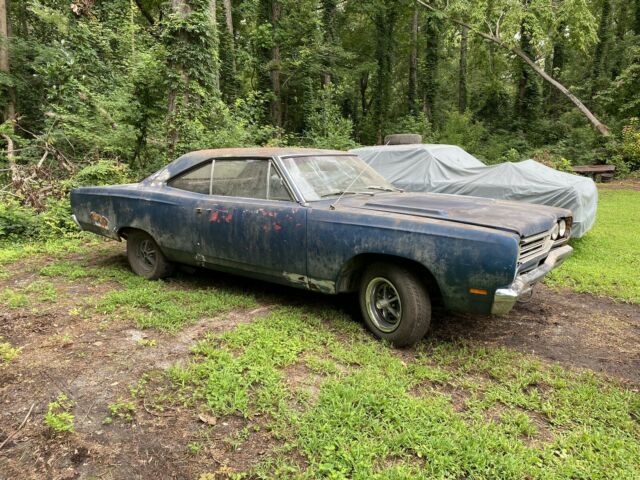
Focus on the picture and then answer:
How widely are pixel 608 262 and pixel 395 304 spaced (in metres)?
4.33

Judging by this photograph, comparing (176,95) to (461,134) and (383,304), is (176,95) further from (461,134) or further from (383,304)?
(461,134)

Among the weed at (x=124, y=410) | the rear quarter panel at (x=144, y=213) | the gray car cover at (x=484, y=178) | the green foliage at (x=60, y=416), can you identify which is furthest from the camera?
the gray car cover at (x=484, y=178)

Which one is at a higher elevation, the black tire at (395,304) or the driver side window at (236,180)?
the driver side window at (236,180)

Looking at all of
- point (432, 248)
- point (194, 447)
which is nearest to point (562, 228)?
point (432, 248)

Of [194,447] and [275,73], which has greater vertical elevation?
[275,73]

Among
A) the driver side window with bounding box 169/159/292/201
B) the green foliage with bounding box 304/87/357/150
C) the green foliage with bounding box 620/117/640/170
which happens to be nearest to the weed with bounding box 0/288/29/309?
the driver side window with bounding box 169/159/292/201

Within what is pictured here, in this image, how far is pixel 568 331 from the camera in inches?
163

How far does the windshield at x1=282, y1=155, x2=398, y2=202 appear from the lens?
14.0 feet

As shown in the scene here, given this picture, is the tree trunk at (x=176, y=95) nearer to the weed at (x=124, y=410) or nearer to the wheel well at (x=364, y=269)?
the wheel well at (x=364, y=269)

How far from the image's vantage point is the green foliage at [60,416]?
260cm

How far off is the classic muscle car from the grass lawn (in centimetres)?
156

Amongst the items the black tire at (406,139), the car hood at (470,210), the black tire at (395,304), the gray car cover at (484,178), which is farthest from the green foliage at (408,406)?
the black tire at (406,139)

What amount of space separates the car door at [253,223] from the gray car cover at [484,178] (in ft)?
14.6

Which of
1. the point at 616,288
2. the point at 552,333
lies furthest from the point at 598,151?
the point at 552,333
